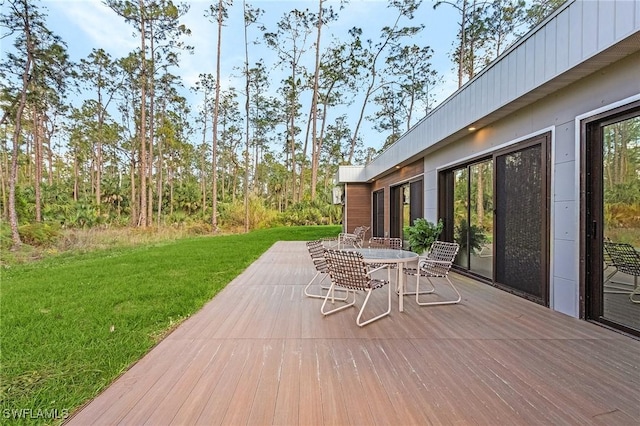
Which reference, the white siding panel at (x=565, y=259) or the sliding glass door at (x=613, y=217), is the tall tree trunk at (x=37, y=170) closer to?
the white siding panel at (x=565, y=259)

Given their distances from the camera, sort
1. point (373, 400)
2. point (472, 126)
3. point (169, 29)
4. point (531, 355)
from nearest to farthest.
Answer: point (373, 400)
point (531, 355)
point (472, 126)
point (169, 29)

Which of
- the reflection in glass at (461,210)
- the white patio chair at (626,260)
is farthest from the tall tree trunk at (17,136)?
the white patio chair at (626,260)

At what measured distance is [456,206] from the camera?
Result: 599cm

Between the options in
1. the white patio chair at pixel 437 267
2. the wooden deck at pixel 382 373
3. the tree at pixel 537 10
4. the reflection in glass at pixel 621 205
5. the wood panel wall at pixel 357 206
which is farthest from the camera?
the wood panel wall at pixel 357 206

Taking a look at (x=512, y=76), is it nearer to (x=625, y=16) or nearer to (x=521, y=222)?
(x=625, y=16)

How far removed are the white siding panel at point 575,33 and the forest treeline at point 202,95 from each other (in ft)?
30.3

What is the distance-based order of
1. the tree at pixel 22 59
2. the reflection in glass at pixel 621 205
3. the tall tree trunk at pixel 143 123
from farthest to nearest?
the tall tree trunk at pixel 143 123
the tree at pixel 22 59
the reflection in glass at pixel 621 205

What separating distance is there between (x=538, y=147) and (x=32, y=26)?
42.5ft

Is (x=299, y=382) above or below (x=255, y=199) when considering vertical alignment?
below

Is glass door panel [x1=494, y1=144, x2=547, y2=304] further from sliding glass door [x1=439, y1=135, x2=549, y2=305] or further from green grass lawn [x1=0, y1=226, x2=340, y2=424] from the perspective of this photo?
green grass lawn [x1=0, y1=226, x2=340, y2=424]

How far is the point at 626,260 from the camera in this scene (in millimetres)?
2885

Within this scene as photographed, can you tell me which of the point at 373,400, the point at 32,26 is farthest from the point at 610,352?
the point at 32,26

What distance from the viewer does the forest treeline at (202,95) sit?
11.3m

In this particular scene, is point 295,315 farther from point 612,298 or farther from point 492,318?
point 612,298
